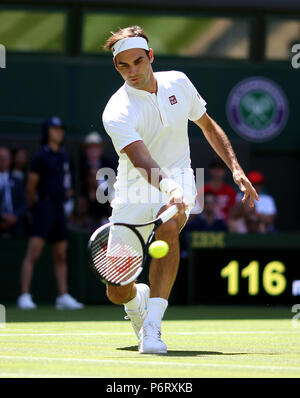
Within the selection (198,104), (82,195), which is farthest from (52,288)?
(198,104)

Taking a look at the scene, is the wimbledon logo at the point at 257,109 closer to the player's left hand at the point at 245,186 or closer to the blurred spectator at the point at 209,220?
the blurred spectator at the point at 209,220

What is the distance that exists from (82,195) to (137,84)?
6.30 m

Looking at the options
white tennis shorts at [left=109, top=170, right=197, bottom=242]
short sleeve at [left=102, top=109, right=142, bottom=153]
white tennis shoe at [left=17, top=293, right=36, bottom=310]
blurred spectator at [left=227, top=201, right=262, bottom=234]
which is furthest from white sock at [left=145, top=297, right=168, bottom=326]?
blurred spectator at [left=227, top=201, right=262, bottom=234]

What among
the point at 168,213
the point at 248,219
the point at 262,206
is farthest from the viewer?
the point at 262,206

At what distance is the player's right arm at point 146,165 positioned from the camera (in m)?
6.18

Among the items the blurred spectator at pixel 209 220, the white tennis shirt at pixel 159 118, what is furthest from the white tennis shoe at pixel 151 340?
the blurred spectator at pixel 209 220

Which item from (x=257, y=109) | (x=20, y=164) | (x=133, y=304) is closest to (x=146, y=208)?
(x=133, y=304)

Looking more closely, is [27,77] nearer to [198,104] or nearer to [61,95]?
[61,95]

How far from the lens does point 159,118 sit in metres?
6.63

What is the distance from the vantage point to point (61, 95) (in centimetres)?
1580

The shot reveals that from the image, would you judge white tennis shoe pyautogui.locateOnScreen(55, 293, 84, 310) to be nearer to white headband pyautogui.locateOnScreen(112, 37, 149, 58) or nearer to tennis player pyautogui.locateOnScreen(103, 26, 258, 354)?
tennis player pyautogui.locateOnScreen(103, 26, 258, 354)

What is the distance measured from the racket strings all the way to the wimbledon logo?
968 centimetres

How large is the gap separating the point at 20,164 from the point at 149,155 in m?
6.69

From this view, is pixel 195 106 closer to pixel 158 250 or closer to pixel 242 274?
pixel 158 250
